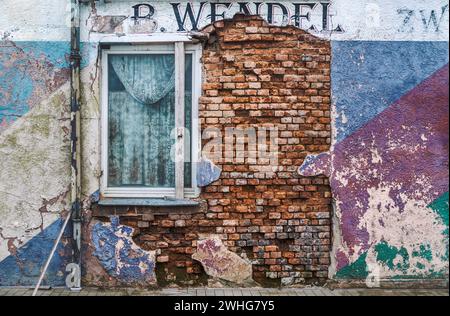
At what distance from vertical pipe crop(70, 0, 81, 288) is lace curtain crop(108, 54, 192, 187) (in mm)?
360

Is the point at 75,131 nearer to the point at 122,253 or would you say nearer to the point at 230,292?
the point at 122,253

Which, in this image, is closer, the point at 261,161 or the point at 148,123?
the point at 261,161

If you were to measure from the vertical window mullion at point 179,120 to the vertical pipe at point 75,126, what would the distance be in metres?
1.07

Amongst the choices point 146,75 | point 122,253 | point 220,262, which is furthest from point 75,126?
point 220,262

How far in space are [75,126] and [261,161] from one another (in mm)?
2078

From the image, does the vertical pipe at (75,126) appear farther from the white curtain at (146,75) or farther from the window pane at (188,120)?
the window pane at (188,120)

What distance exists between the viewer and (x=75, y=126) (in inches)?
215

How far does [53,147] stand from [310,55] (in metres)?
3.02

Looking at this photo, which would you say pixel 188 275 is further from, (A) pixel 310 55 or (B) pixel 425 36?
(B) pixel 425 36

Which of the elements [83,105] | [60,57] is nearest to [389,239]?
[83,105]

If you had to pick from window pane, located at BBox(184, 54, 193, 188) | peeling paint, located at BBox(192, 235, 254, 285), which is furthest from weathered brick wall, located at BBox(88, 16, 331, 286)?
window pane, located at BBox(184, 54, 193, 188)

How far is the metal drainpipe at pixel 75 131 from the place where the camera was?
5.43 metres

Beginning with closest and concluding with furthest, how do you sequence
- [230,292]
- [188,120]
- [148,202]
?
[230,292], [148,202], [188,120]

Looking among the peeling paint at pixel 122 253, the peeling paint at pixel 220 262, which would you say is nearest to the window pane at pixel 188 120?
the peeling paint at pixel 220 262
